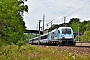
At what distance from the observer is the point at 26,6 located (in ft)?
156

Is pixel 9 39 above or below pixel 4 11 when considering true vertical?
below

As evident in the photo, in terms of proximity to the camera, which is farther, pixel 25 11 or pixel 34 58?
pixel 25 11

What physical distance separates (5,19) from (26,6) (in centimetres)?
2831

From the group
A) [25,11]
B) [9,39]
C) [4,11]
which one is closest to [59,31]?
[25,11]

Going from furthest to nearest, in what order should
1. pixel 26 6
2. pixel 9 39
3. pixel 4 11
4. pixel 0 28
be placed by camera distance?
1. pixel 26 6
2. pixel 9 39
3. pixel 0 28
4. pixel 4 11

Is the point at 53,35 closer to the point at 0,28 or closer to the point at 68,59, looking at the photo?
the point at 0,28

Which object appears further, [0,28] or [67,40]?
[67,40]

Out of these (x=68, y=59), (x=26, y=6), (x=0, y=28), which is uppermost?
(x=26, y=6)

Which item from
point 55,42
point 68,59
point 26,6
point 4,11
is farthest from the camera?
point 26,6

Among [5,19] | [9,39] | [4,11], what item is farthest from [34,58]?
[9,39]

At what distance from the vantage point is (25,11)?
47.8m

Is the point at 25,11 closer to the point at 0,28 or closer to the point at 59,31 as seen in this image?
the point at 59,31

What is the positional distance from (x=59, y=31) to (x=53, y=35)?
7.06 ft

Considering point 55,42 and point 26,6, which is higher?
point 26,6
